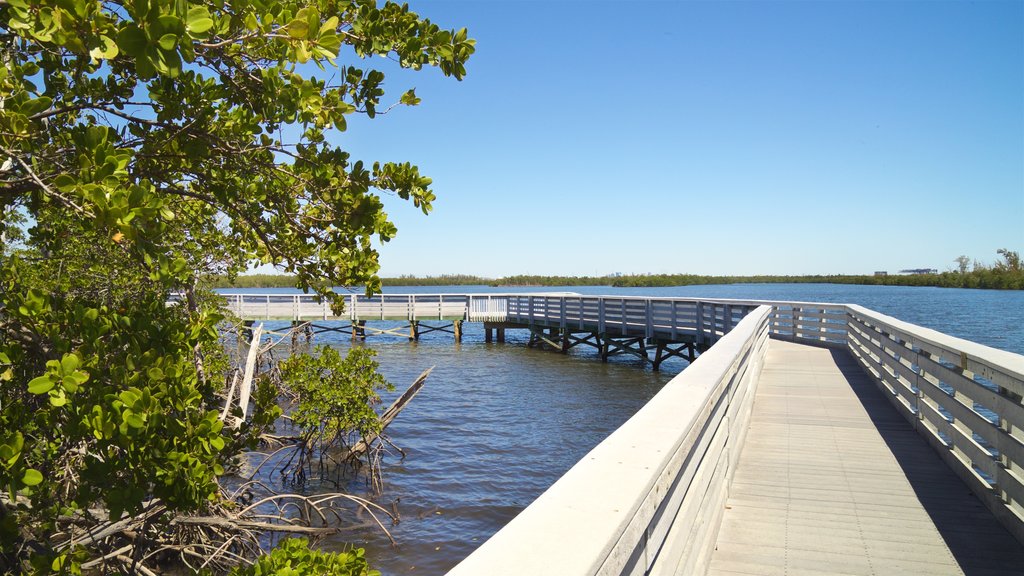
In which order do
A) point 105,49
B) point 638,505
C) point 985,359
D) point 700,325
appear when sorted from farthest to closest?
point 700,325, point 985,359, point 105,49, point 638,505

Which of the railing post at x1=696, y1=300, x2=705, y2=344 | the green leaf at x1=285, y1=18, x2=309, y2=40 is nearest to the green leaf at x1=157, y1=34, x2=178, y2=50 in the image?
the green leaf at x1=285, y1=18, x2=309, y2=40

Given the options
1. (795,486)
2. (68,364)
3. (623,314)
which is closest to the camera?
(68,364)

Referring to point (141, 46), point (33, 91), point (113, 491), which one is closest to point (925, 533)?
point (113, 491)

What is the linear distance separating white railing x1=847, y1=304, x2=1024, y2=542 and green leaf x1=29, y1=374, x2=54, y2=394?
15.0ft

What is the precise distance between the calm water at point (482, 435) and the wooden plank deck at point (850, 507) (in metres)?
3.46

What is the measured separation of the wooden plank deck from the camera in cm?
367

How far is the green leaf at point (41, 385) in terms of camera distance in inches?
85.7

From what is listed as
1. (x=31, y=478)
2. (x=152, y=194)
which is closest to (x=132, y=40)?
(x=152, y=194)

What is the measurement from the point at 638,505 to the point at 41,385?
194 centimetres

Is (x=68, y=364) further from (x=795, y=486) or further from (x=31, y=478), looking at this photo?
(x=795, y=486)

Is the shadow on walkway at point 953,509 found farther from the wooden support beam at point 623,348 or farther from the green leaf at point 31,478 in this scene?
the wooden support beam at point 623,348

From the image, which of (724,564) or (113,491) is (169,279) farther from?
(724,564)

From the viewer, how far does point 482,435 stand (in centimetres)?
1289

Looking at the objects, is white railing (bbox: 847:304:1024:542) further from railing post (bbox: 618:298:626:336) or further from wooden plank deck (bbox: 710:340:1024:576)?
railing post (bbox: 618:298:626:336)
